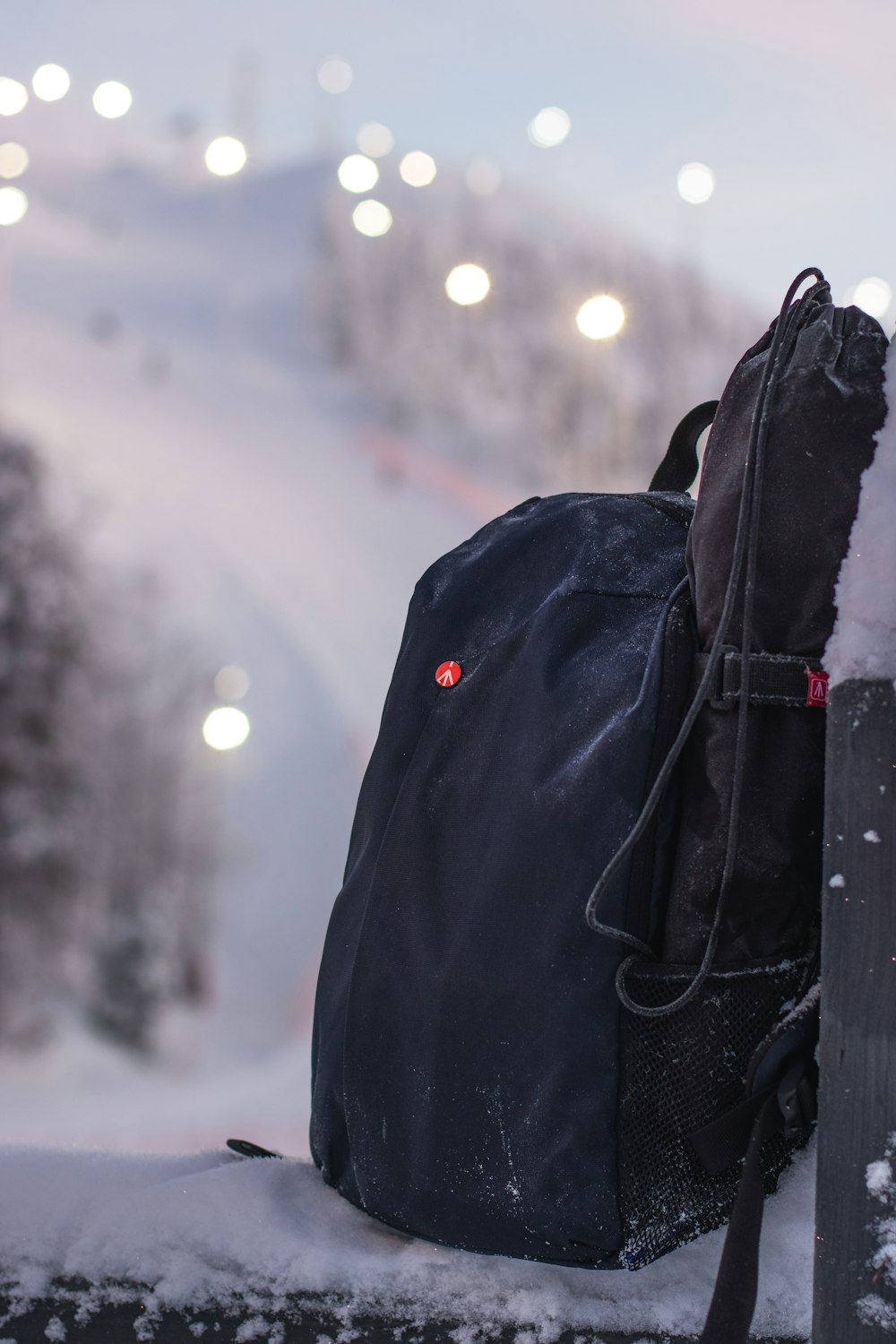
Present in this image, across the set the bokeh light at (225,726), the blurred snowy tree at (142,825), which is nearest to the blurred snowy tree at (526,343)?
the blurred snowy tree at (142,825)

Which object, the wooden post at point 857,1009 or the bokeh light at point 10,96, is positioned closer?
Answer: the wooden post at point 857,1009

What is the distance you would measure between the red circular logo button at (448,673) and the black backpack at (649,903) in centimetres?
5

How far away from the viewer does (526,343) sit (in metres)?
15.1

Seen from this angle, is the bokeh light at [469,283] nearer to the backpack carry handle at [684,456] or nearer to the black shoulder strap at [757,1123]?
the backpack carry handle at [684,456]

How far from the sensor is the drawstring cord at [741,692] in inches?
24.2

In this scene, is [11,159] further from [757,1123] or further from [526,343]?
[526,343]

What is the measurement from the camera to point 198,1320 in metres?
0.65

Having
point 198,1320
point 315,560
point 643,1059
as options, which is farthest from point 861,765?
point 315,560

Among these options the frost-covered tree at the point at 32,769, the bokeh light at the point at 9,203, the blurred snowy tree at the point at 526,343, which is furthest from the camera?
the blurred snowy tree at the point at 526,343

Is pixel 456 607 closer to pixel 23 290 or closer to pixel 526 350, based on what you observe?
pixel 526 350

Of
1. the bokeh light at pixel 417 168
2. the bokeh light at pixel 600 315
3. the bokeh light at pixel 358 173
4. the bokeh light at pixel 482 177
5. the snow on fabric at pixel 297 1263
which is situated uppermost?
the bokeh light at pixel 482 177

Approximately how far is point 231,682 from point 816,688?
8744 mm

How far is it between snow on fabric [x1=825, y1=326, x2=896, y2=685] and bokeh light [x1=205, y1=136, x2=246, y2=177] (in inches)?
137

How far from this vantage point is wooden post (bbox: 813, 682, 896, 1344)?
0.51m
